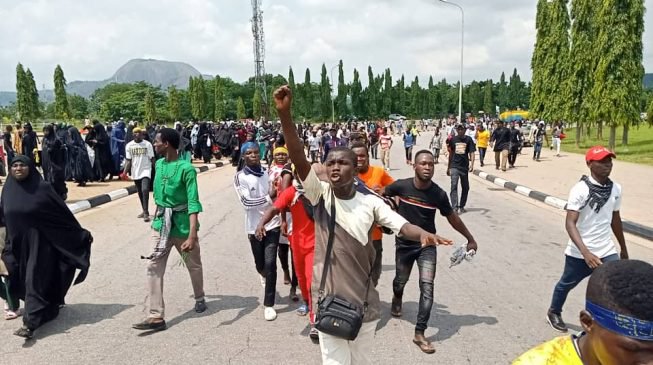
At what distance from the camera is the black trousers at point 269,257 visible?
196 inches

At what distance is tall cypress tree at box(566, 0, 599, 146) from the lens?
2792 cm

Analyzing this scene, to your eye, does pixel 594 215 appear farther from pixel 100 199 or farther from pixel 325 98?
pixel 325 98

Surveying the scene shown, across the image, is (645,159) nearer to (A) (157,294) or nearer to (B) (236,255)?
(B) (236,255)

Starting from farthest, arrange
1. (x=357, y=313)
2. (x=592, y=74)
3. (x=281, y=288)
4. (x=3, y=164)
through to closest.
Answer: (x=592, y=74) < (x=3, y=164) < (x=281, y=288) < (x=357, y=313)

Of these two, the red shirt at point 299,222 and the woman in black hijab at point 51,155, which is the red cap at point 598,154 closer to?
the red shirt at point 299,222

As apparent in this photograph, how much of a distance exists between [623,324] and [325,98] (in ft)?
287

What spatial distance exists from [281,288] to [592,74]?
25147 millimetres

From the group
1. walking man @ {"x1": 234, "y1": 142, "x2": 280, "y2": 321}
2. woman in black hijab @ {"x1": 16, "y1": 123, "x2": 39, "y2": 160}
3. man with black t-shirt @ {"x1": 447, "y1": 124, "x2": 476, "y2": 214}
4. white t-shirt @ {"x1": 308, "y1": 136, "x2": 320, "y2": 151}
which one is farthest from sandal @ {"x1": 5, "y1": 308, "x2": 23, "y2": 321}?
white t-shirt @ {"x1": 308, "y1": 136, "x2": 320, "y2": 151}

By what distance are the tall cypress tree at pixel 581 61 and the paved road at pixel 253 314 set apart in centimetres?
2307

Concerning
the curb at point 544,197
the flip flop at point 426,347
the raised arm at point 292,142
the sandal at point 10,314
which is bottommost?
the curb at point 544,197

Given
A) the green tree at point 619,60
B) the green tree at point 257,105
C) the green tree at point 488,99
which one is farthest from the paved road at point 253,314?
the green tree at point 488,99

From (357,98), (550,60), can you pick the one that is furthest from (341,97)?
(550,60)

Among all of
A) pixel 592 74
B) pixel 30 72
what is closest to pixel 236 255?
pixel 592 74

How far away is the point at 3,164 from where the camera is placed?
647 inches
